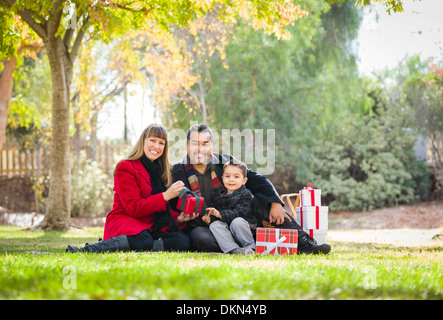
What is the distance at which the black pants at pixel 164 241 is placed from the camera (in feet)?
15.9

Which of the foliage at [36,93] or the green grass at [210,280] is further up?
the foliage at [36,93]

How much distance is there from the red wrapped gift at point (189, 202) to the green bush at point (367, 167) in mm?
13168

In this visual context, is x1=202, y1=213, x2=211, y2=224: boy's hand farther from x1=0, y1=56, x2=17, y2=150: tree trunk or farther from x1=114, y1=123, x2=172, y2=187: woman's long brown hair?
x1=0, y1=56, x2=17, y2=150: tree trunk

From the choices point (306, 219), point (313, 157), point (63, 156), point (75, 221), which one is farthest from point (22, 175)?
point (306, 219)

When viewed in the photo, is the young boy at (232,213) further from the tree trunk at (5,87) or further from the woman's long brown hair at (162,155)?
the tree trunk at (5,87)

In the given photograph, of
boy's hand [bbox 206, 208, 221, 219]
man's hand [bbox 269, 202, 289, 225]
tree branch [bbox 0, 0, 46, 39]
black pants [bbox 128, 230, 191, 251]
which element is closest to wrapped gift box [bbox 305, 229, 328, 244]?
man's hand [bbox 269, 202, 289, 225]

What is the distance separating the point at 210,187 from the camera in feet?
17.3

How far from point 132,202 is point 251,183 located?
1.33m

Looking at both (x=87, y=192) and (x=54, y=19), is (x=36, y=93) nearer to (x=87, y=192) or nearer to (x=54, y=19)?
(x=87, y=192)

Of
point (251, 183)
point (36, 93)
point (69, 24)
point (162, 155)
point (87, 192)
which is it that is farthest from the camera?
point (36, 93)

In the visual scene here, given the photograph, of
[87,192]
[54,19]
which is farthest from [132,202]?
[87,192]

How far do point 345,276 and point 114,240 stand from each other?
2428mm

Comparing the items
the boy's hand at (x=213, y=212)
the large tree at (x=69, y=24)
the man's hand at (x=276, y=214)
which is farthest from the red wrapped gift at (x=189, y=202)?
the large tree at (x=69, y=24)
